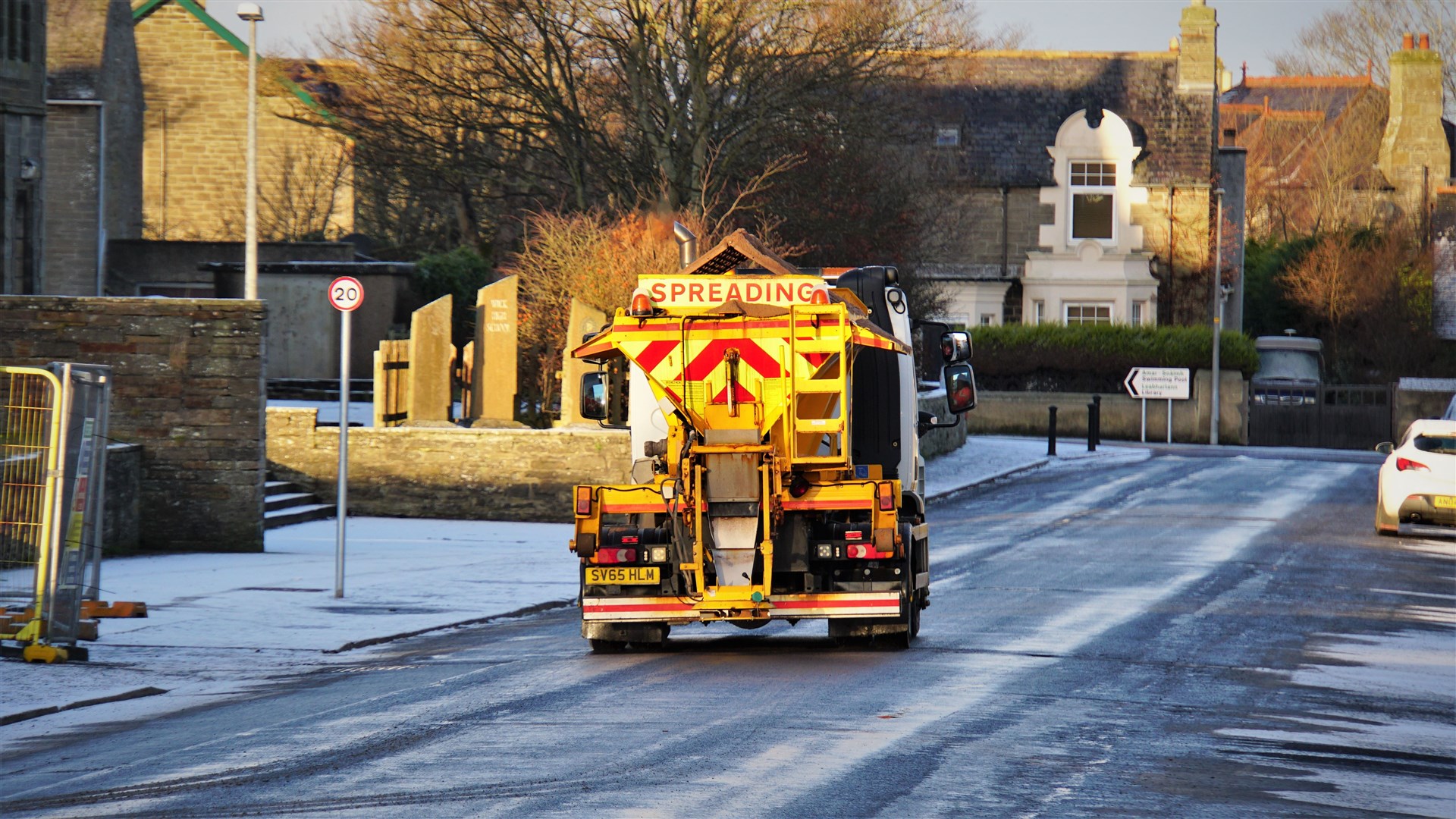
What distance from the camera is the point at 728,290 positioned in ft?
39.7

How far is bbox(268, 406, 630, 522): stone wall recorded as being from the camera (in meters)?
23.6

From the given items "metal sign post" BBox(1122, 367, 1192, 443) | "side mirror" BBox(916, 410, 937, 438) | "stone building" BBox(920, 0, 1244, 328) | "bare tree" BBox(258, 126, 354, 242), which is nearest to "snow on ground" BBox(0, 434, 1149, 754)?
"side mirror" BBox(916, 410, 937, 438)

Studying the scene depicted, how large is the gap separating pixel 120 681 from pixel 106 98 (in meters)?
32.2

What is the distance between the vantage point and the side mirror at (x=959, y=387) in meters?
14.0

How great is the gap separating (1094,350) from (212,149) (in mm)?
23107

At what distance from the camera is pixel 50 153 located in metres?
37.9

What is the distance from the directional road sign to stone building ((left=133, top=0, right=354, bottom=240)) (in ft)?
66.2

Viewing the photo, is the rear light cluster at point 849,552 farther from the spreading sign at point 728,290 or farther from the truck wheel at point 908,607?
the spreading sign at point 728,290

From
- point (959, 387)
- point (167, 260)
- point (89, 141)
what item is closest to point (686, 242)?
point (959, 387)

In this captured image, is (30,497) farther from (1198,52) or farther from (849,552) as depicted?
(1198,52)

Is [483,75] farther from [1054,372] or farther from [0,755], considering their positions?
[0,755]

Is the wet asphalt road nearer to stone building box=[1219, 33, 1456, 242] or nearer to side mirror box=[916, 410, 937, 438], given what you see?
side mirror box=[916, 410, 937, 438]

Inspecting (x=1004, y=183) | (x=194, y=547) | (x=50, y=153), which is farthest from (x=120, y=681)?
(x=1004, y=183)

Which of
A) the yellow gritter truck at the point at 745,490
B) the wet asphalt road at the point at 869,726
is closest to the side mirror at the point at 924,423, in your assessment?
the wet asphalt road at the point at 869,726
